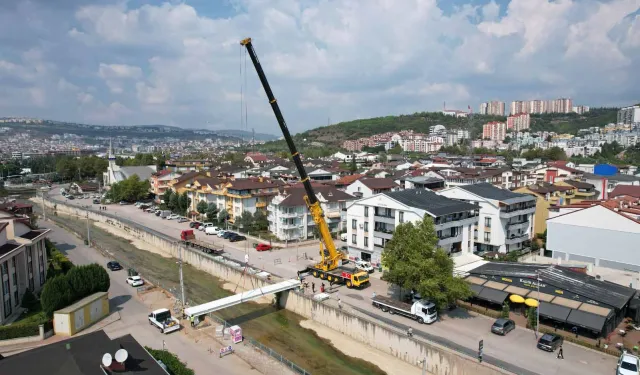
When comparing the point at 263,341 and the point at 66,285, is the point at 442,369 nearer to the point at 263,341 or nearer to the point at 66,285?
the point at 263,341

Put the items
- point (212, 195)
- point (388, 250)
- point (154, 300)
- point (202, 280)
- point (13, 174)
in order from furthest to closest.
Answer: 1. point (13, 174)
2. point (212, 195)
3. point (202, 280)
4. point (154, 300)
5. point (388, 250)

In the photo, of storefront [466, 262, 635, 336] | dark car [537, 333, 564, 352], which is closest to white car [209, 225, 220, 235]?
storefront [466, 262, 635, 336]

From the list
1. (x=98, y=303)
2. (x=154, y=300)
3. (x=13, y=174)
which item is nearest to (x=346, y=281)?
(x=154, y=300)

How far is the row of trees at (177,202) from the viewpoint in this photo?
6203 cm

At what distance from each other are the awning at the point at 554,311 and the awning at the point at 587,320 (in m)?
0.28

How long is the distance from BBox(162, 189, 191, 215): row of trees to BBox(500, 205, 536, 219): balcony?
42.9 m

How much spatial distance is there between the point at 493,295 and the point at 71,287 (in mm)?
24901

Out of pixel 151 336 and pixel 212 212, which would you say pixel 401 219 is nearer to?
pixel 151 336

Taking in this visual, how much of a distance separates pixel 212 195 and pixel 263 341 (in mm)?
35242

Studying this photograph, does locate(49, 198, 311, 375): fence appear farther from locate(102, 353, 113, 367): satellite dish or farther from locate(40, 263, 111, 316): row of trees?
locate(102, 353, 113, 367): satellite dish

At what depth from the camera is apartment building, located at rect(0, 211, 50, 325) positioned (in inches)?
982

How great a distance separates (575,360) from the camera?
19.9 m

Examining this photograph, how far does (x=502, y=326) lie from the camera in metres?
22.5

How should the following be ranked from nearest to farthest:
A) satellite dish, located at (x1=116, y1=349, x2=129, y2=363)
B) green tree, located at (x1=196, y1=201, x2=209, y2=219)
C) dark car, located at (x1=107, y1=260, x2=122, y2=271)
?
1. satellite dish, located at (x1=116, y1=349, x2=129, y2=363)
2. dark car, located at (x1=107, y1=260, x2=122, y2=271)
3. green tree, located at (x1=196, y1=201, x2=209, y2=219)
